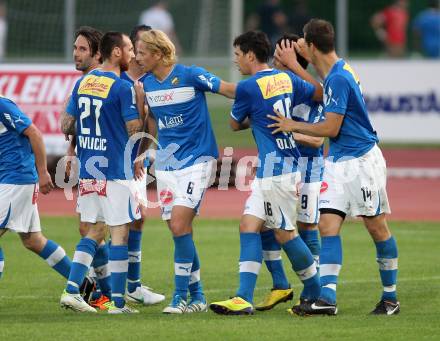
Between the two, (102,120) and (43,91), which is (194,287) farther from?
(43,91)

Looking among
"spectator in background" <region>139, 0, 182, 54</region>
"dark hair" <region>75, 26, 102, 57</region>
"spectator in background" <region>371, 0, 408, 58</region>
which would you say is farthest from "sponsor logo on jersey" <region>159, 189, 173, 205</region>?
"spectator in background" <region>371, 0, 408, 58</region>

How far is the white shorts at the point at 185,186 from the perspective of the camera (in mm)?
9773

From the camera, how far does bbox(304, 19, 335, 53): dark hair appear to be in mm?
9352

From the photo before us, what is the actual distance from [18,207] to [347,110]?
299 cm

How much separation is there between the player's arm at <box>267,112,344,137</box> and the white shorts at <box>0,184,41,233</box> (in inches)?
89.9

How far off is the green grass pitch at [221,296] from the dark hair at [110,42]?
2289 mm

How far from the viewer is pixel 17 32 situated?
26.7 meters

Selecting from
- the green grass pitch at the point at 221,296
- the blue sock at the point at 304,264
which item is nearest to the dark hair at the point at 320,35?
the blue sock at the point at 304,264

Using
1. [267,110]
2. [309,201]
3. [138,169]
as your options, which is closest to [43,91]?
[138,169]

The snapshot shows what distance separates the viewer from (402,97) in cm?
2320

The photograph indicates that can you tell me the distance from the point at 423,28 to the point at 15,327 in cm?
1924

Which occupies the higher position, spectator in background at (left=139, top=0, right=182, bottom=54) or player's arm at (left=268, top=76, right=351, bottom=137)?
spectator in background at (left=139, top=0, right=182, bottom=54)

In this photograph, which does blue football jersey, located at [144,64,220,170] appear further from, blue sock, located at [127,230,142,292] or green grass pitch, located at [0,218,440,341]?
green grass pitch, located at [0,218,440,341]

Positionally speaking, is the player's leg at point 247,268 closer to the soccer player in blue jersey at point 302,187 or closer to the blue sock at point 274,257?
the soccer player in blue jersey at point 302,187
